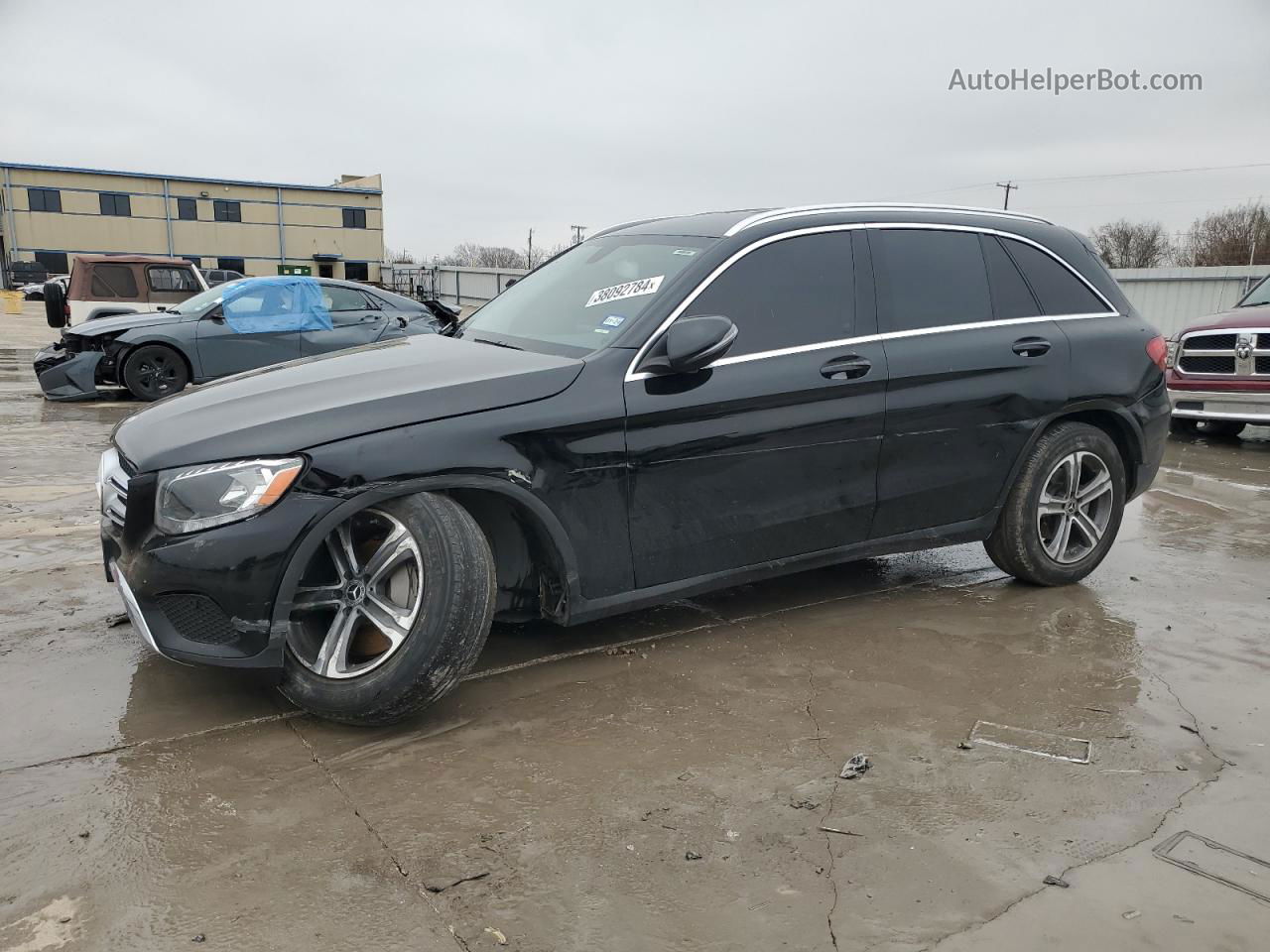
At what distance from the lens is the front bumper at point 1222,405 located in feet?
30.5

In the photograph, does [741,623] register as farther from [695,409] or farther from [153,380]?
[153,380]

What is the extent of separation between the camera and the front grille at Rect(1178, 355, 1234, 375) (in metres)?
9.64

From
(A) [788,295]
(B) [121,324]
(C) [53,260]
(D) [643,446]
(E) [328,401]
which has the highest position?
(C) [53,260]

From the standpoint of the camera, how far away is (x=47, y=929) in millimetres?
2164

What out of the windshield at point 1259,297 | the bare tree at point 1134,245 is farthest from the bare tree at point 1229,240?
the windshield at point 1259,297

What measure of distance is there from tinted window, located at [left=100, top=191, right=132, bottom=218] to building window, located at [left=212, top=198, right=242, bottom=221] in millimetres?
4561

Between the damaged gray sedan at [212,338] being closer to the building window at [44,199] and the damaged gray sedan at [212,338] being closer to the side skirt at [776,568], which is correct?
the side skirt at [776,568]

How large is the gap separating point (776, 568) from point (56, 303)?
12454 millimetres

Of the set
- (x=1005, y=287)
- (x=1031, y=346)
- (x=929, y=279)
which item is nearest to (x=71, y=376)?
(x=929, y=279)

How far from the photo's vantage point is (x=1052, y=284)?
4.62 meters

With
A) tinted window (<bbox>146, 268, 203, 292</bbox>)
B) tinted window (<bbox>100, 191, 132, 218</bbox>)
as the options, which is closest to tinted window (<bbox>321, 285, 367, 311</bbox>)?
tinted window (<bbox>146, 268, 203, 292</bbox>)

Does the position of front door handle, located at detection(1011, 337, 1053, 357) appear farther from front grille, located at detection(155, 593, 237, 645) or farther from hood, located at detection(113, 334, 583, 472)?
front grille, located at detection(155, 593, 237, 645)

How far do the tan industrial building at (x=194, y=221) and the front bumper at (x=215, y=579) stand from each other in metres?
56.5

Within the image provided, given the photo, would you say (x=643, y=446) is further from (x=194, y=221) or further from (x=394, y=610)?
(x=194, y=221)
